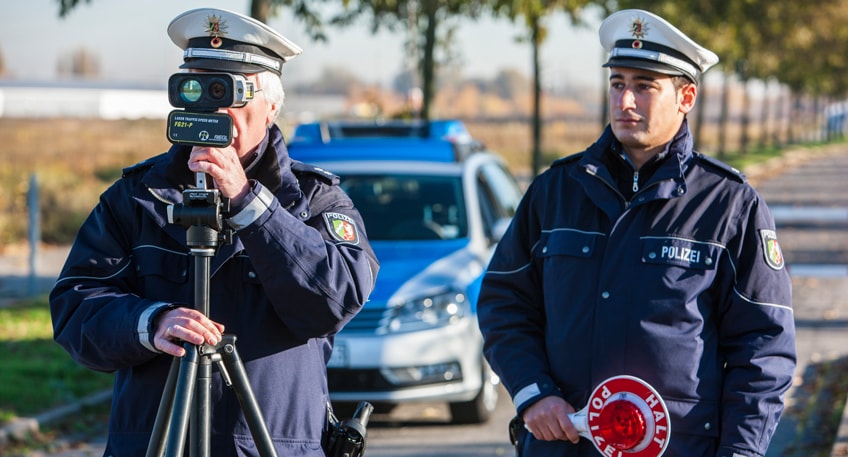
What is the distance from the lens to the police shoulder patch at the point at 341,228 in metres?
3.01

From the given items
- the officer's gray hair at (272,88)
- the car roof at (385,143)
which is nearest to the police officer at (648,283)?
the officer's gray hair at (272,88)

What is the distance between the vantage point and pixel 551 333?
3.29 meters

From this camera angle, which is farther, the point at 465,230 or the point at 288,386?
the point at 465,230

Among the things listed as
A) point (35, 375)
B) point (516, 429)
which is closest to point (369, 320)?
point (35, 375)

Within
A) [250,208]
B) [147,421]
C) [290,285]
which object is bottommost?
[147,421]

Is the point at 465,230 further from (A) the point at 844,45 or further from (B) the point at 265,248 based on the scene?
(A) the point at 844,45

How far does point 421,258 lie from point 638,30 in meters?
4.44

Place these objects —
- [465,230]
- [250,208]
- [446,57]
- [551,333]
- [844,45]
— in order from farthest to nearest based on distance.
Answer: [844,45], [446,57], [465,230], [551,333], [250,208]

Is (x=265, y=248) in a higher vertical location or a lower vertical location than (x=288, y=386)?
higher

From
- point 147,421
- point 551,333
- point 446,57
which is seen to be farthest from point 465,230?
point 446,57

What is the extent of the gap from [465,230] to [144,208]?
5.31 metres

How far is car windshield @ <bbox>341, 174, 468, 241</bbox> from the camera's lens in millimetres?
8148

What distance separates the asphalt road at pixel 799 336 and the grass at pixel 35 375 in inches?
28.7

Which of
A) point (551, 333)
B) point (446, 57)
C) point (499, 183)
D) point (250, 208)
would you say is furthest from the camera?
point (446, 57)
